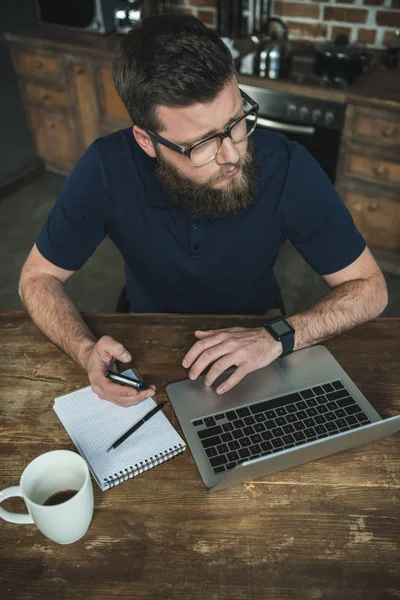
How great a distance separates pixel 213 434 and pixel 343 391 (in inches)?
10.8

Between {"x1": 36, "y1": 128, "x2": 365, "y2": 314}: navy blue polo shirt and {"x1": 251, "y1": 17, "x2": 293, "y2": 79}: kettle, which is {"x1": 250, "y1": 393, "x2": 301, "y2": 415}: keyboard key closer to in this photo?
{"x1": 36, "y1": 128, "x2": 365, "y2": 314}: navy blue polo shirt

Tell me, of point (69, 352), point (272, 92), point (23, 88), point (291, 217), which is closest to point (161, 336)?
point (69, 352)

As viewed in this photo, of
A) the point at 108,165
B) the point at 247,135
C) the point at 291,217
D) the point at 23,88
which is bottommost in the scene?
the point at 23,88

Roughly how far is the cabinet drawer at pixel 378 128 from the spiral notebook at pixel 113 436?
5.86ft

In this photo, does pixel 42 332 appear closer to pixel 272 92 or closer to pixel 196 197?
pixel 196 197

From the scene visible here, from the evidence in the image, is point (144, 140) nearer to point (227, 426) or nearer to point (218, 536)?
point (227, 426)

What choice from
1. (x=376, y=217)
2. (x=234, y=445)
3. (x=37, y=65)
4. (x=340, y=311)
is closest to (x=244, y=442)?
(x=234, y=445)

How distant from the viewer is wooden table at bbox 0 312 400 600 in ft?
2.42

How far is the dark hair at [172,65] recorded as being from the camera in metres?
1.03

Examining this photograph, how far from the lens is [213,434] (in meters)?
0.93

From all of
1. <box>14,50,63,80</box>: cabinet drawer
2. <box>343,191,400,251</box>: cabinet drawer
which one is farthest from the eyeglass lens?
<box>14,50,63,80</box>: cabinet drawer

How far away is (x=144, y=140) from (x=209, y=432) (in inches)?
27.7

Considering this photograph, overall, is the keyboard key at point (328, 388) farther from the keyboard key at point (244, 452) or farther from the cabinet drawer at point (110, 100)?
the cabinet drawer at point (110, 100)

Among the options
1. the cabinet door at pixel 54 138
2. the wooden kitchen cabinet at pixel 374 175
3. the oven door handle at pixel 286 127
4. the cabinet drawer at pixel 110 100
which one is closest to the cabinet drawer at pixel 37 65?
the cabinet door at pixel 54 138
